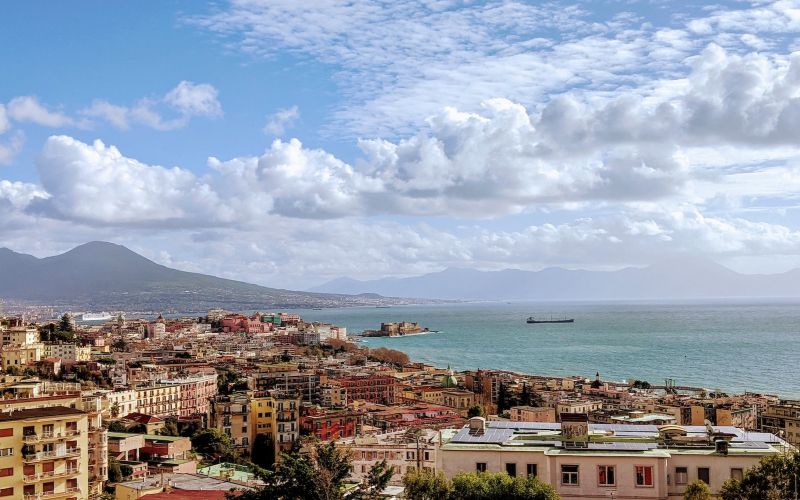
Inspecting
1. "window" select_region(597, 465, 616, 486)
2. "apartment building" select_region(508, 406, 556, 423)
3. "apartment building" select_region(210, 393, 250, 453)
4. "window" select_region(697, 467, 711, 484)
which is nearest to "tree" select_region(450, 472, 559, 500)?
"window" select_region(597, 465, 616, 486)

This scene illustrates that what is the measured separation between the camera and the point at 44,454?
54.5 ft

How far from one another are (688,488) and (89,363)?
4496 centimetres

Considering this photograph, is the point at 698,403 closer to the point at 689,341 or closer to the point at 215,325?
the point at 689,341

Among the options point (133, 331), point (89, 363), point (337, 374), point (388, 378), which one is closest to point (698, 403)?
point (388, 378)

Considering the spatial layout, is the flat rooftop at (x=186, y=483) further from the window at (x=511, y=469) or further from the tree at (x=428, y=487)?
the window at (x=511, y=469)

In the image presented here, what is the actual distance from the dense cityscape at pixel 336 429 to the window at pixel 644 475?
0.01 meters

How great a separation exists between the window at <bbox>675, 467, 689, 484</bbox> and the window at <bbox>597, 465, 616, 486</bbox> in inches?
38.8

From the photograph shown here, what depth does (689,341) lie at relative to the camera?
104 m

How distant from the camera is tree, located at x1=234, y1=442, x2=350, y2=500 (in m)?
12.2

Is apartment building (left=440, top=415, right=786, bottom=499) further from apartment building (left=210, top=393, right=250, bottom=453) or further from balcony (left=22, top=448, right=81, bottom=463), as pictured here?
apartment building (left=210, top=393, right=250, bottom=453)

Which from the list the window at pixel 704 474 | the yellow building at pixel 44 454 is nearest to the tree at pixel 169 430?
the yellow building at pixel 44 454

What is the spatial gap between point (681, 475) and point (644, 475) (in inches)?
25.0

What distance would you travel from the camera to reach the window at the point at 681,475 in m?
12.0

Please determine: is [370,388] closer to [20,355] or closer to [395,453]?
[20,355]
